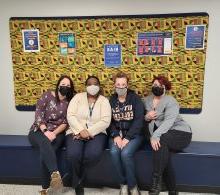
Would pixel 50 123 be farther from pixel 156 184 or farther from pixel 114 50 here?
pixel 156 184

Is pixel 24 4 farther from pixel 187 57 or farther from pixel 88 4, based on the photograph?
pixel 187 57

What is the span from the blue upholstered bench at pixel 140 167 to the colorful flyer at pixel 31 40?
108cm

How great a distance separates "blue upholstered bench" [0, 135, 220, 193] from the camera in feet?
9.21

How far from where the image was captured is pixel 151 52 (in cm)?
316

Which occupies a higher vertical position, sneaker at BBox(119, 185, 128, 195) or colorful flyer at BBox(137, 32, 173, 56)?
colorful flyer at BBox(137, 32, 173, 56)

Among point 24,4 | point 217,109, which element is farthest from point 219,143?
point 24,4

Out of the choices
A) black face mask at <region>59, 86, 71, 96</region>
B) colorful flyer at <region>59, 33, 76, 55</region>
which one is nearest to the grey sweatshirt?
black face mask at <region>59, 86, 71, 96</region>

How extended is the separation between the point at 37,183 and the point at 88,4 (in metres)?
2.07

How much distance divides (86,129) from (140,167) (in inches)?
26.9

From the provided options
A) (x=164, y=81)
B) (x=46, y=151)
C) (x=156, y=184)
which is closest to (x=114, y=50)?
(x=164, y=81)

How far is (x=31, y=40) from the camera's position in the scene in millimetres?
3295

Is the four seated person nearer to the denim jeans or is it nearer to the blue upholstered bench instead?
the denim jeans

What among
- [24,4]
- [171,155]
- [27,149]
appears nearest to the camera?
[171,155]

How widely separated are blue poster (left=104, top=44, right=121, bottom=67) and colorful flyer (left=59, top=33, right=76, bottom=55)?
1.27 feet
